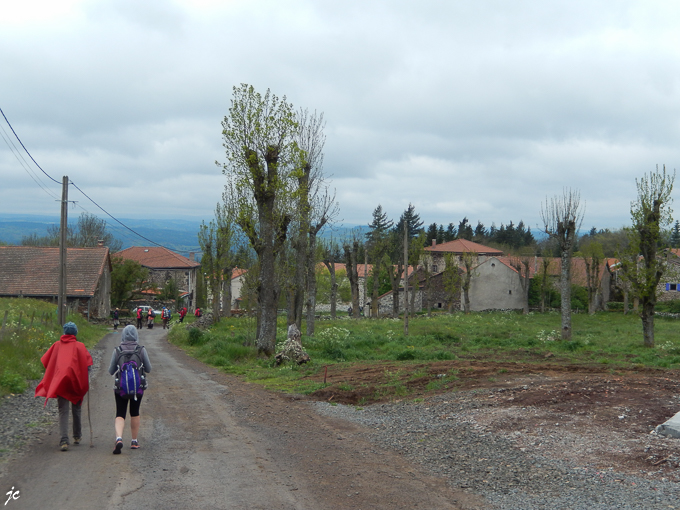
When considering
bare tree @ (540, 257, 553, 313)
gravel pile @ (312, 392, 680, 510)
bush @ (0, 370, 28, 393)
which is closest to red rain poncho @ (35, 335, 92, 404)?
gravel pile @ (312, 392, 680, 510)

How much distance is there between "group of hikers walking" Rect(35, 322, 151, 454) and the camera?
7.90 meters

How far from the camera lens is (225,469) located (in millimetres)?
7078

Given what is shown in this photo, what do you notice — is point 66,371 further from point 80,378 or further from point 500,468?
point 500,468

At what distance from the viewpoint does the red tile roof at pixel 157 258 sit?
261ft

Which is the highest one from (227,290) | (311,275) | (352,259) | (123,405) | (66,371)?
(352,259)

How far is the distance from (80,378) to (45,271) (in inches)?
1688

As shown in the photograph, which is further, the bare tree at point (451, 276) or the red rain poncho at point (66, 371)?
the bare tree at point (451, 276)

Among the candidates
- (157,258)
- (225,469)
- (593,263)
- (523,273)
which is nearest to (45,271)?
(157,258)

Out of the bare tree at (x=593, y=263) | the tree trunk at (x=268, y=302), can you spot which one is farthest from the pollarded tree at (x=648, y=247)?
the bare tree at (x=593, y=263)

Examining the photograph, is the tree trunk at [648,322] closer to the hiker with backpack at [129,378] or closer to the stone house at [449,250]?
the hiker with backpack at [129,378]

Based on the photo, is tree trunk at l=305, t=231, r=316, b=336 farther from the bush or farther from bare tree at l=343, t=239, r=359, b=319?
the bush

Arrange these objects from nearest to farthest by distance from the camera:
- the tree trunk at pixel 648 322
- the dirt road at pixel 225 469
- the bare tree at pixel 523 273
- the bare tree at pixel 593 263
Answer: the dirt road at pixel 225 469 < the tree trunk at pixel 648 322 < the bare tree at pixel 593 263 < the bare tree at pixel 523 273

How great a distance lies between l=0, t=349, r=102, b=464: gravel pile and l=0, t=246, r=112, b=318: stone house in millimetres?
34120

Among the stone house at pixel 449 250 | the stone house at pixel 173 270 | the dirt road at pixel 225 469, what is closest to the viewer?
the dirt road at pixel 225 469
